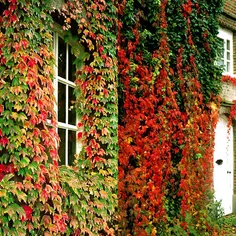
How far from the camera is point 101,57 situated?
5172mm

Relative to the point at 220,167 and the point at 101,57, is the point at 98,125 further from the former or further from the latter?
the point at 220,167

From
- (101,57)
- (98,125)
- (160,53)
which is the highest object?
(160,53)

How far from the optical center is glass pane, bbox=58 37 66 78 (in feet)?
16.3

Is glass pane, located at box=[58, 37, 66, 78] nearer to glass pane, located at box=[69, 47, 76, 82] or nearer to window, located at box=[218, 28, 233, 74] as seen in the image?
glass pane, located at box=[69, 47, 76, 82]

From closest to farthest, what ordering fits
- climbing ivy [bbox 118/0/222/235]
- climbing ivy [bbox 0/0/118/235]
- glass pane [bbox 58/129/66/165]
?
climbing ivy [bbox 0/0/118/235]
glass pane [bbox 58/129/66/165]
climbing ivy [bbox 118/0/222/235]

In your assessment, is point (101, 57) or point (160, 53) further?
point (160, 53)

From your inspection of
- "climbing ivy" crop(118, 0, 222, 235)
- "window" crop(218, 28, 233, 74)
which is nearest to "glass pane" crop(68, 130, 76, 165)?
"climbing ivy" crop(118, 0, 222, 235)

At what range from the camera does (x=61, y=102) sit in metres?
4.97

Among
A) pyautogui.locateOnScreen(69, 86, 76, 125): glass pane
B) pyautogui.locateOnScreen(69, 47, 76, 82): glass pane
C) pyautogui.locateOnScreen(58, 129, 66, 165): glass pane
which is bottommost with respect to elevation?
pyautogui.locateOnScreen(58, 129, 66, 165): glass pane

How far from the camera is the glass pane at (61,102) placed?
4.93m

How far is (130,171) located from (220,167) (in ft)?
18.1

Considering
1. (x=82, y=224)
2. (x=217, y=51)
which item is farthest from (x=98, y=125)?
(x=217, y=51)

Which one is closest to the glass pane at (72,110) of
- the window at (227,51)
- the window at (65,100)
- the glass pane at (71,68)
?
the window at (65,100)

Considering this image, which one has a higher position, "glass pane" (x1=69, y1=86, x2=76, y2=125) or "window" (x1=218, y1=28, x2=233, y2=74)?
"window" (x1=218, y1=28, x2=233, y2=74)
